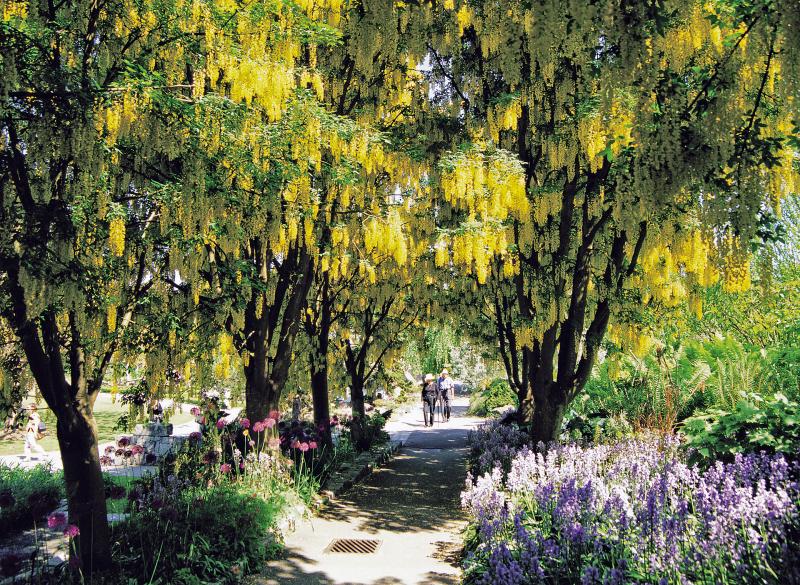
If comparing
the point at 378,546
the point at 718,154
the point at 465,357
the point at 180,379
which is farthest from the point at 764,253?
the point at 465,357

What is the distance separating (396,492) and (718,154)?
769 cm

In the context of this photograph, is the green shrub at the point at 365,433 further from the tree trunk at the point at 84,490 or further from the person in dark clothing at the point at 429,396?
the tree trunk at the point at 84,490

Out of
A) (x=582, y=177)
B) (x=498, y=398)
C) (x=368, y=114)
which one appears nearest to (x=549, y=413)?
(x=582, y=177)

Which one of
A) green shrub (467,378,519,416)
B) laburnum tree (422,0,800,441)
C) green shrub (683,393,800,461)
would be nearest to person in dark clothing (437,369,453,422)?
green shrub (467,378,519,416)

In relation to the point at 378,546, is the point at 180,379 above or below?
above

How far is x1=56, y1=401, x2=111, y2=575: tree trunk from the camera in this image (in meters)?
4.95

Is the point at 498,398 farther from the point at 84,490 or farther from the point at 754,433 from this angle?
the point at 84,490

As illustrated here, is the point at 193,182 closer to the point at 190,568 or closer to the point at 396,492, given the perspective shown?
the point at 190,568

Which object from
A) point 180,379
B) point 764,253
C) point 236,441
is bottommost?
point 236,441

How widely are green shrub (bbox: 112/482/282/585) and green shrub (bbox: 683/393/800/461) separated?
4606 mm

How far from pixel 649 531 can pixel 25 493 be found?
8.23 metres

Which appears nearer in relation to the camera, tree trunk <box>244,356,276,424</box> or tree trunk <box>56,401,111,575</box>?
tree trunk <box>56,401,111,575</box>

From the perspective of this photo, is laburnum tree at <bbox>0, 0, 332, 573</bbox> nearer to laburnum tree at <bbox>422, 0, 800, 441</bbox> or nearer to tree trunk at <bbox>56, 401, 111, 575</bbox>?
tree trunk at <bbox>56, 401, 111, 575</bbox>

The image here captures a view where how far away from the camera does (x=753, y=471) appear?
4270mm
